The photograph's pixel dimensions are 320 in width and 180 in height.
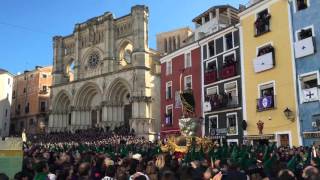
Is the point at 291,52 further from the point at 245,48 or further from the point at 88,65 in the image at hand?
the point at 88,65

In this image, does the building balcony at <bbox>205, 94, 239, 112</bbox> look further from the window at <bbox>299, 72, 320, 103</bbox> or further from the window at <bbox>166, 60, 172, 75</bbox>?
the window at <bbox>166, 60, 172, 75</bbox>

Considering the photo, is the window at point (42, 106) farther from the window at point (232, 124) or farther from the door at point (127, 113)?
the window at point (232, 124)

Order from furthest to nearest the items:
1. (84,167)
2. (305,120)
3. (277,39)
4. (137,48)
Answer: (137,48) < (277,39) < (305,120) < (84,167)

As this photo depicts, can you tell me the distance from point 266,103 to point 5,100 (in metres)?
49.7

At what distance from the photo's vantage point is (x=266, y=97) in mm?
27297

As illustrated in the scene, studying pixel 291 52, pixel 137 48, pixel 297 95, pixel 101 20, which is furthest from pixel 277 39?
pixel 101 20

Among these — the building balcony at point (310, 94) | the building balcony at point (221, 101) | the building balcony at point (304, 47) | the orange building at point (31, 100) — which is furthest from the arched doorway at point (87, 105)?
the building balcony at point (310, 94)

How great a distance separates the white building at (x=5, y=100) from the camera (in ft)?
204

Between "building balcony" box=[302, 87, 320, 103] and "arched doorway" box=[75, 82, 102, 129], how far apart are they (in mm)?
32202

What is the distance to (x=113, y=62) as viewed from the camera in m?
49.6

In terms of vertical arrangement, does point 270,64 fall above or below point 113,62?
below

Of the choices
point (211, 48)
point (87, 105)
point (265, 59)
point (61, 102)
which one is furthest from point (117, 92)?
point (265, 59)

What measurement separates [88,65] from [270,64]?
104ft

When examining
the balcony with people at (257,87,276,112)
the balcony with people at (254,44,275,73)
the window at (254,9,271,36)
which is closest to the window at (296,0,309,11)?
the window at (254,9,271,36)
